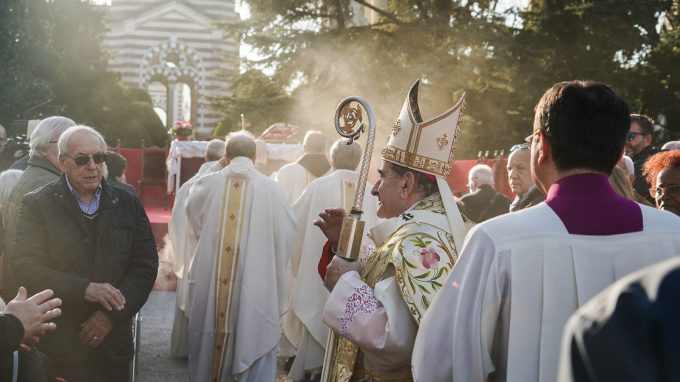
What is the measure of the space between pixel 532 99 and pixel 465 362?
55.4 feet

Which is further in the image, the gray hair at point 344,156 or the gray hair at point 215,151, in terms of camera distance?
the gray hair at point 215,151

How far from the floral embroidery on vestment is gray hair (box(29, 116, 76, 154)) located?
270 cm

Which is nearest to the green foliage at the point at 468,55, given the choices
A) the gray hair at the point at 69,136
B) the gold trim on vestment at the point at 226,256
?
the gold trim on vestment at the point at 226,256

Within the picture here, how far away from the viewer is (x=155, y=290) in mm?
11945

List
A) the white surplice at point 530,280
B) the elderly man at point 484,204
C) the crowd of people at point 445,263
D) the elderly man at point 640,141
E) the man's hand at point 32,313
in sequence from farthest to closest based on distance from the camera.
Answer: the elderly man at point 484,204, the elderly man at point 640,141, the man's hand at point 32,313, the white surplice at point 530,280, the crowd of people at point 445,263

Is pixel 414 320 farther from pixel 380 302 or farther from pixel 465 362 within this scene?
pixel 465 362

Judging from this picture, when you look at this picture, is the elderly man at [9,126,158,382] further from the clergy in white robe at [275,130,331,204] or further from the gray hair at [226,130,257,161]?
the clergy in white robe at [275,130,331,204]

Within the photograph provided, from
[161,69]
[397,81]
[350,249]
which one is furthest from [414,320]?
[161,69]

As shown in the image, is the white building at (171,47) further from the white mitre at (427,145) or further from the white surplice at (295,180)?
the white mitre at (427,145)

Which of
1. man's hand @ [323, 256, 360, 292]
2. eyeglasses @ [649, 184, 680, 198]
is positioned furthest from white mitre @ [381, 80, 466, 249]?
eyeglasses @ [649, 184, 680, 198]

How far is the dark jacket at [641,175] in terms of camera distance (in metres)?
5.86

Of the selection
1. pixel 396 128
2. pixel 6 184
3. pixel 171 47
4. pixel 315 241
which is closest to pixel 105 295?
pixel 6 184

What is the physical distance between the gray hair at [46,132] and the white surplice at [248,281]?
5.87 feet

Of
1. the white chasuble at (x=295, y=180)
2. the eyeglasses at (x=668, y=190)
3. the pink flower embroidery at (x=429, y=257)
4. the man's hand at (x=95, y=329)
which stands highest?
the eyeglasses at (x=668, y=190)
